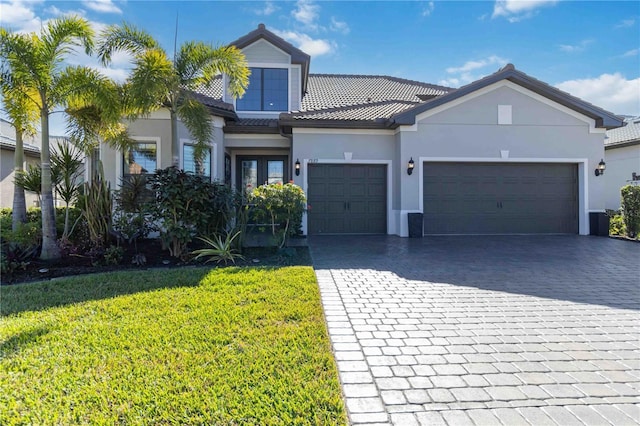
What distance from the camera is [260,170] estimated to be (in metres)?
13.9

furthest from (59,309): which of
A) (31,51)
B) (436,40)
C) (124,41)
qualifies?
(436,40)

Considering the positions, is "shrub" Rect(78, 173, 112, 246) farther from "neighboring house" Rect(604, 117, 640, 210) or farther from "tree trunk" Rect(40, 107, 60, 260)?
"neighboring house" Rect(604, 117, 640, 210)

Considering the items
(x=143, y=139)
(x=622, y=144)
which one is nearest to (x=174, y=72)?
(x=143, y=139)

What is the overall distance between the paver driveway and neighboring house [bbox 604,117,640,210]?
12.5 meters

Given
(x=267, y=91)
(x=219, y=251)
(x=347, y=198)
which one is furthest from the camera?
(x=267, y=91)

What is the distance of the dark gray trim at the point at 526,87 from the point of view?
35.6ft

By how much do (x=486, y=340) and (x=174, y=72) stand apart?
8.43 meters

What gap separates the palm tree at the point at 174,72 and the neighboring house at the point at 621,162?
60.7 feet

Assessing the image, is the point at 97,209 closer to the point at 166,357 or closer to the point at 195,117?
the point at 195,117

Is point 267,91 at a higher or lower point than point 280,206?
higher

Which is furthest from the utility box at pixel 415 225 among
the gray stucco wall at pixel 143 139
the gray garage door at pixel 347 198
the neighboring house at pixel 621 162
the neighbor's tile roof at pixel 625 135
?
the neighboring house at pixel 621 162

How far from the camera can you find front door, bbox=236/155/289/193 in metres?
13.8

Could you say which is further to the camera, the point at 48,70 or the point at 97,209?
the point at 97,209

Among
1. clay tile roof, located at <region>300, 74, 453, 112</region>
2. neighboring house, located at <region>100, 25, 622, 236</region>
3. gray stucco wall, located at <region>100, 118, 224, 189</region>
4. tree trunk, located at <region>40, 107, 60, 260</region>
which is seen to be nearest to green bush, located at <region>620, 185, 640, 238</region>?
neighboring house, located at <region>100, 25, 622, 236</region>
